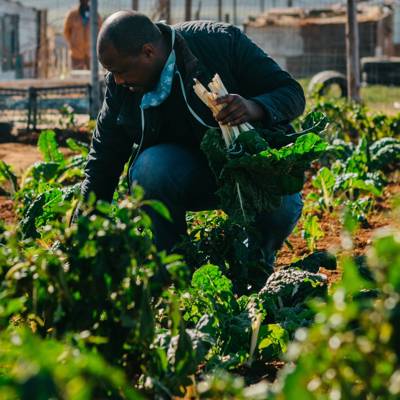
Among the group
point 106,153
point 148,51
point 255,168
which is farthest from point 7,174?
point 255,168

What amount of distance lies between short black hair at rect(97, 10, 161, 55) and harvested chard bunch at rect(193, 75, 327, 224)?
297 millimetres

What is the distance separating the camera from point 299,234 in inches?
229

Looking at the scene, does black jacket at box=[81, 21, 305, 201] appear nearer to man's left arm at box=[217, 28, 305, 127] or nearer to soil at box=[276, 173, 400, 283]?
man's left arm at box=[217, 28, 305, 127]

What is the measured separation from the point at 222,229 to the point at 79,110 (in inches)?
338

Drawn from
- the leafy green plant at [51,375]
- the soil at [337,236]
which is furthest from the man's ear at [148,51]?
the leafy green plant at [51,375]

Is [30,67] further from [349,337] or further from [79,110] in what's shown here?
[349,337]

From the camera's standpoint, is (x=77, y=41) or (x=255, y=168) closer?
(x=255, y=168)

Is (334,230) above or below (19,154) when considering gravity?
below

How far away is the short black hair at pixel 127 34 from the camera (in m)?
3.99

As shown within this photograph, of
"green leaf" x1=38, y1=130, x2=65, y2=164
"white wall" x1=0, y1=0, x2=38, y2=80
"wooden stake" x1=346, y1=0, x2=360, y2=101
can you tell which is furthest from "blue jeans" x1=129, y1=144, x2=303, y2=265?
"white wall" x1=0, y1=0, x2=38, y2=80

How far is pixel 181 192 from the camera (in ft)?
14.1

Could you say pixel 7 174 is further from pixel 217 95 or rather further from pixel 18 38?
pixel 18 38

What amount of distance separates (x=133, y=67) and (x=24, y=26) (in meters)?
26.5

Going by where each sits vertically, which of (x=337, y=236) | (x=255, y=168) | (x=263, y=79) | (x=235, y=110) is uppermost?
(x=263, y=79)
